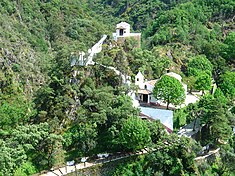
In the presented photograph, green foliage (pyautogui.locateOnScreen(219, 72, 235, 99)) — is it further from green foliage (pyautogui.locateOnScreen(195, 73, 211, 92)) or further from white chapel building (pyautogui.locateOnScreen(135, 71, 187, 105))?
white chapel building (pyautogui.locateOnScreen(135, 71, 187, 105))

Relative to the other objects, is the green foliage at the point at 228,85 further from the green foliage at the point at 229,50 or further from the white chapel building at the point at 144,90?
the green foliage at the point at 229,50

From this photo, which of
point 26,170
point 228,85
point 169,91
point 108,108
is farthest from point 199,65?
point 26,170

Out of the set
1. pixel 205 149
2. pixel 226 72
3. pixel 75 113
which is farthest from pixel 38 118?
pixel 226 72

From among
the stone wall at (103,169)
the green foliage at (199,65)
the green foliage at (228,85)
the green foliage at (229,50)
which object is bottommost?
the stone wall at (103,169)

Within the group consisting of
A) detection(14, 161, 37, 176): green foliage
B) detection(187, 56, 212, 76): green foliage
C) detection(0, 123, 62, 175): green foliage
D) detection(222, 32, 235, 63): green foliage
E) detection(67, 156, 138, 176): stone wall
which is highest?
detection(222, 32, 235, 63): green foliage

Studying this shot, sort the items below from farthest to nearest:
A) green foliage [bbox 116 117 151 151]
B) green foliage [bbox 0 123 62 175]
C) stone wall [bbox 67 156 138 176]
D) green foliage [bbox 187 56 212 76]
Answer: green foliage [bbox 187 56 212 76] < stone wall [bbox 67 156 138 176] < green foliage [bbox 116 117 151 151] < green foliage [bbox 0 123 62 175]

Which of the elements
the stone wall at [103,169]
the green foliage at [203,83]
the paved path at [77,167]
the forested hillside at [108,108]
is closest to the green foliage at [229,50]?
the forested hillside at [108,108]

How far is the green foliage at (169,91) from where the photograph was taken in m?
32.9

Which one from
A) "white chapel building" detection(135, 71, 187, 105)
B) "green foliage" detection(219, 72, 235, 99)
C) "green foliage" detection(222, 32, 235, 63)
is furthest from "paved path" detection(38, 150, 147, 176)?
"green foliage" detection(222, 32, 235, 63)

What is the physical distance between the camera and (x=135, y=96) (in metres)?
34.8

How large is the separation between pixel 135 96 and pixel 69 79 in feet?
20.9

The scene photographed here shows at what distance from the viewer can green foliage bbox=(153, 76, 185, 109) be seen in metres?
32.9

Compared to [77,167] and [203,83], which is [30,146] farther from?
[203,83]

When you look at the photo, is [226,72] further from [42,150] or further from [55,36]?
[55,36]
